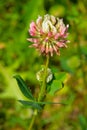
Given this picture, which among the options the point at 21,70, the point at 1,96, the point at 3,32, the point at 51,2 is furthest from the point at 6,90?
the point at 51,2

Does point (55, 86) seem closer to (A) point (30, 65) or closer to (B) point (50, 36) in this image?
(B) point (50, 36)

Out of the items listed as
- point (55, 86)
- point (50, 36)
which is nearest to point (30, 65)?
point (55, 86)

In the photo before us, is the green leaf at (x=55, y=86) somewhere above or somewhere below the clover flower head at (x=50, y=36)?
below

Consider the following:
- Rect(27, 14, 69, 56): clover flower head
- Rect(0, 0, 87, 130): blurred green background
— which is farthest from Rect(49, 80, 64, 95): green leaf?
Rect(0, 0, 87, 130): blurred green background

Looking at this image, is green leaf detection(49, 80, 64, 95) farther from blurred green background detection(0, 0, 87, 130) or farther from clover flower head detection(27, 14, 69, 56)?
blurred green background detection(0, 0, 87, 130)

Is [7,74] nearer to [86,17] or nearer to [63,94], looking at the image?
[63,94]

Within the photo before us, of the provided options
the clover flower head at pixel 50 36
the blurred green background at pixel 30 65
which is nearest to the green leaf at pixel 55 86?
the clover flower head at pixel 50 36

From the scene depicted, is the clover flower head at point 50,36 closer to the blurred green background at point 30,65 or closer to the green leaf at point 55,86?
the green leaf at point 55,86
